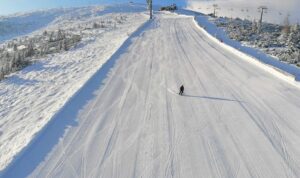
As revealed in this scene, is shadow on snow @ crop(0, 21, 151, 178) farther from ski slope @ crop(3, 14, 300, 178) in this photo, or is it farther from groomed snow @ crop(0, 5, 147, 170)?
groomed snow @ crop(0, 5, 147, 170)

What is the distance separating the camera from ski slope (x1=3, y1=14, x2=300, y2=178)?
23.8 ft

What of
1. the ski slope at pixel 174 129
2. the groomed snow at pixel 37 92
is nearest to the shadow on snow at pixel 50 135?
the ski slope at pixel 174 129

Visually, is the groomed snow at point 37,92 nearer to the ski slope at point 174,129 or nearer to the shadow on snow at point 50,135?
the shadow on snow at point 50,135

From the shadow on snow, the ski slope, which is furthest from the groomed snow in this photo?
the ski slope

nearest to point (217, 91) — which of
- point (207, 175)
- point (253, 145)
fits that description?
point (253, 145)

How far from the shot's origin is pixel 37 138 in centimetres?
886

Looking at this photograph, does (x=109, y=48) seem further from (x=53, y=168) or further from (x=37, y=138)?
(x=53, y=168)

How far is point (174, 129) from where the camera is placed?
9.04 m

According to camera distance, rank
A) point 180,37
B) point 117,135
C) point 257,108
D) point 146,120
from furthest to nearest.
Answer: point 180,37, point 257,108, point 146,120, point 117,135

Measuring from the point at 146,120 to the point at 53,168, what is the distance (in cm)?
323

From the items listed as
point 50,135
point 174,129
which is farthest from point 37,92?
point 174,129

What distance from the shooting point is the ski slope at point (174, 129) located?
7.26 m

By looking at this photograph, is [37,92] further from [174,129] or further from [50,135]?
[174,129]

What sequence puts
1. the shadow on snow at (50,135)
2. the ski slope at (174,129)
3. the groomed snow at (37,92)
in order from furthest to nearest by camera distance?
the groomed snow at (37,92) < the shadow on snow at (50,135) < the ski slope at (174,129)
